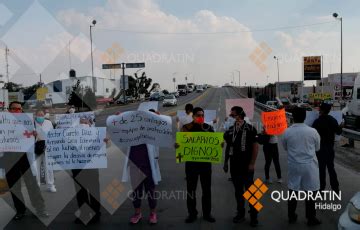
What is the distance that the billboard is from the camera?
57188 mm

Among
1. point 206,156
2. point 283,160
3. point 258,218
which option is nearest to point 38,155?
point 206,156

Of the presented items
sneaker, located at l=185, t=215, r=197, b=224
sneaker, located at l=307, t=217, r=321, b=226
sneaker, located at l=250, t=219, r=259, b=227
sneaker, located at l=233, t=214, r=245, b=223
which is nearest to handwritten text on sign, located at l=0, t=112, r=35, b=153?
sneaker, located at l=185, t=215, r=197, b=224

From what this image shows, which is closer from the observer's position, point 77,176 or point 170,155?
point 77,176

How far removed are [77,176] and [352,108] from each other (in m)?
20.5

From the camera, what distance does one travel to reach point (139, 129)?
6.79 m

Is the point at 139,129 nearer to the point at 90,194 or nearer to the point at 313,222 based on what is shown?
the point at 90,194

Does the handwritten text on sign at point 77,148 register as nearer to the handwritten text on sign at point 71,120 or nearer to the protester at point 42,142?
the handwritten text on sign at point 71,120

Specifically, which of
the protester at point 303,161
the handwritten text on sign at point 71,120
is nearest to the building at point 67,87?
the handwritten text on sign at point 71,120

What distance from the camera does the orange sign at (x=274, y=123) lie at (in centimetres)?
917

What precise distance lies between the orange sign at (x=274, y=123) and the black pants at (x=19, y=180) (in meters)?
4.87

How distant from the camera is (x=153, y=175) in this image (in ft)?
21.8

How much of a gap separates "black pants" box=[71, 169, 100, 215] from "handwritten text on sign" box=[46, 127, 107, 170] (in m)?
0.11

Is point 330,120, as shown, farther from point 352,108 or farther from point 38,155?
point 352,108

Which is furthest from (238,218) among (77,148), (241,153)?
(77,148)
